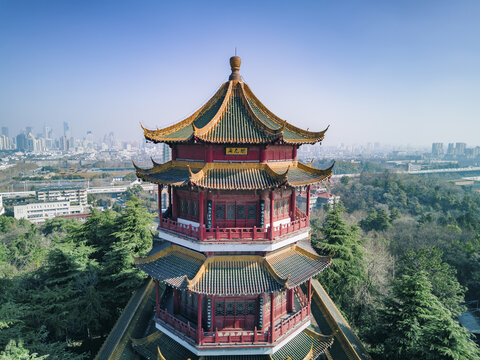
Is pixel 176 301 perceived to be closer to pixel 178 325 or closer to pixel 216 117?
pixel 178 325

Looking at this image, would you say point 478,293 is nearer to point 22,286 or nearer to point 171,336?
point 171,336

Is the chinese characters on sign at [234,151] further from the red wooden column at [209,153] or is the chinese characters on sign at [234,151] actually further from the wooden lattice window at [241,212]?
the wooden lattice window at [241,212]

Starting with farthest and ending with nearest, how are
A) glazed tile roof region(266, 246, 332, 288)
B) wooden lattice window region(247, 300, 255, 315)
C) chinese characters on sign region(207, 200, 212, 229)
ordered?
wooden lattice window region(247, 300, 255, 315) < chinese characters on sign region(207, 200, 212, 229) < glazed tile roof region(266, 246, 332, 288)

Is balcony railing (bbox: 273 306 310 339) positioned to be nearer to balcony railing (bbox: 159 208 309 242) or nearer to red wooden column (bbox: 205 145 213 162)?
balcony railing (bbox: 159 208 309 242)

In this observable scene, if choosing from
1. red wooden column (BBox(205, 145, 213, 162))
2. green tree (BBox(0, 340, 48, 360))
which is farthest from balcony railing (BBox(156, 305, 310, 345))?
red wooden column (BBox(205, 145, 213, 162))

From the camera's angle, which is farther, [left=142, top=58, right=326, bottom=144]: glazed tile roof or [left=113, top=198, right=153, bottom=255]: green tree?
[left=113, top=198, right=153, bottom=255]: green tree

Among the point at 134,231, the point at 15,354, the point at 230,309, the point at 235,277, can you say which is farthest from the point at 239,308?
the point at 134,231

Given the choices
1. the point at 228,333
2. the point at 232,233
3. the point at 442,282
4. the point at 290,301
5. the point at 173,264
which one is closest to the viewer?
the point at 232,233

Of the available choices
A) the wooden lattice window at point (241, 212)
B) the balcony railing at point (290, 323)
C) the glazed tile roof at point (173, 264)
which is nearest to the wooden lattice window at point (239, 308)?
the balcony railing at point (290, 323)
